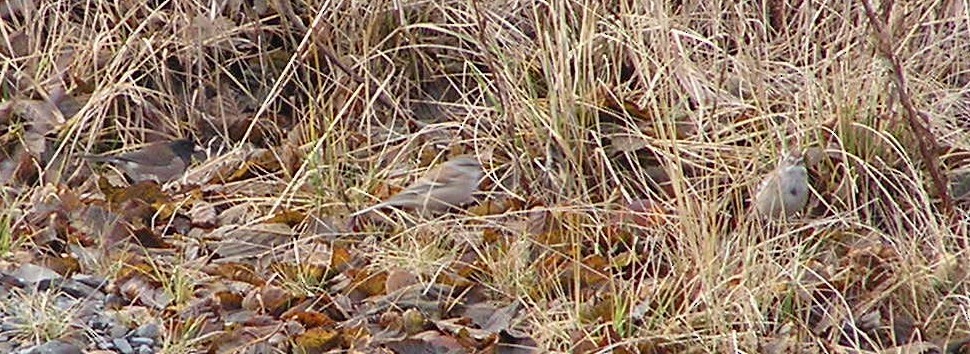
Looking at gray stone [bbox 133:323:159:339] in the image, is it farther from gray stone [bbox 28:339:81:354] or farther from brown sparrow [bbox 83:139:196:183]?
brown sparrow [bbox 83:139:196:183]

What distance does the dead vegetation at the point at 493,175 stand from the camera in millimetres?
3441

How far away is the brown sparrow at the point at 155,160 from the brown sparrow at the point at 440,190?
67cm

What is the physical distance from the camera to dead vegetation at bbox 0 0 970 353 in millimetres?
3441

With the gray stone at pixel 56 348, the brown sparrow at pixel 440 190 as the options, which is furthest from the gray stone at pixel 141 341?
the brown sparrow at pixel 440 190

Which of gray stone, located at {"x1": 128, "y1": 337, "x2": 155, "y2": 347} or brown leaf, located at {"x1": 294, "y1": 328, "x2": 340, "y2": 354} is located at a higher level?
brown leaf, located at {"x1": 294, "y1": 328, "x2": 340, "y2": 354}

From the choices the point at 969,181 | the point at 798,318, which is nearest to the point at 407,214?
the point at 798,318

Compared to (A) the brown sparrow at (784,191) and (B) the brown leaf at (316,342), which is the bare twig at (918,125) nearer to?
(A) the brown sparrow at (784,191)

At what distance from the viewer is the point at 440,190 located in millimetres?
3990

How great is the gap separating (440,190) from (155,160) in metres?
0.87

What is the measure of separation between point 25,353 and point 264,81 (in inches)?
60.1

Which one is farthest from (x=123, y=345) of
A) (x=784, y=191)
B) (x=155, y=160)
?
(x=784, y=191)

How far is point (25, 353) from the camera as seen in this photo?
10.8 ft

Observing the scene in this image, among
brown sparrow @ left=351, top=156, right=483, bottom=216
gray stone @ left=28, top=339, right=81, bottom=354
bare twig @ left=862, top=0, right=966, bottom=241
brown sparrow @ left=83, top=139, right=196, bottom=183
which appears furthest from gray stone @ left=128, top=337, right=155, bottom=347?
bare twig @ left=862, top=0, right=966, bottom=241

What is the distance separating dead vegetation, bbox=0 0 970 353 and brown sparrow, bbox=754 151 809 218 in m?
0.06
